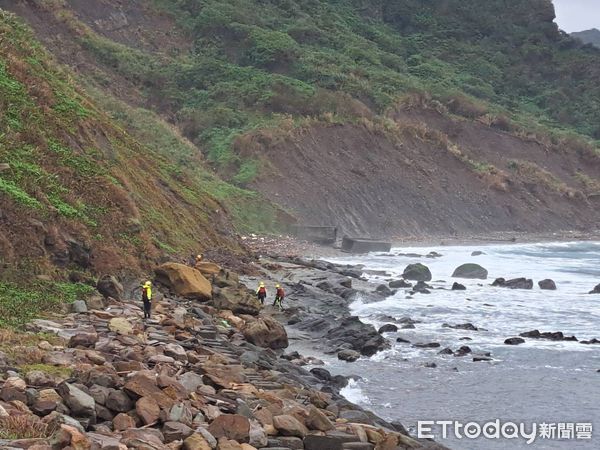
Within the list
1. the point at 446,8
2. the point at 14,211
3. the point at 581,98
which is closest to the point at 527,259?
the point at 14,211

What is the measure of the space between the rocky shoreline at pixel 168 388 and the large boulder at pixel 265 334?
3 centimetres

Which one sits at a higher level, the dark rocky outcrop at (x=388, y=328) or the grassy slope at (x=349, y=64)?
the grassy slope at (x=349, y=64)

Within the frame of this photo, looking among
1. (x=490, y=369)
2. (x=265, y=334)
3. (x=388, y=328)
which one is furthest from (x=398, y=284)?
(x=265, y=334)

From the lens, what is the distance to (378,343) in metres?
20.5

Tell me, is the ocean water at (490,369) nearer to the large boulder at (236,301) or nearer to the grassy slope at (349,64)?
the large boulder at (236,301)

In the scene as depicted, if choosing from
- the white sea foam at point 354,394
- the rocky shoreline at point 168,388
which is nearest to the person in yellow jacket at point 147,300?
the rocky shoreline at point 168,388

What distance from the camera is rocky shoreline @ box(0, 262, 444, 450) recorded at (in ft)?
30.1

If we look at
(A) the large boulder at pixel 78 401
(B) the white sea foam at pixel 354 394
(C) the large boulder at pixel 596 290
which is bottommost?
(B) the white sea foam at pixel 354 394

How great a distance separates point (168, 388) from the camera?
1039 centimetres

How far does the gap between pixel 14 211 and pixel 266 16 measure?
5723 cm

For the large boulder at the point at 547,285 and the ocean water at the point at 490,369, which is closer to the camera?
the ocean water at the point at 490,369

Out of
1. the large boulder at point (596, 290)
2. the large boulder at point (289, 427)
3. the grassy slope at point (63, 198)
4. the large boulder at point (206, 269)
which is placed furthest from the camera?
the large boulder at point (596, 290)

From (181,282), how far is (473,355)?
24.9 ft

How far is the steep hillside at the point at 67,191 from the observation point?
17031 millimetres
